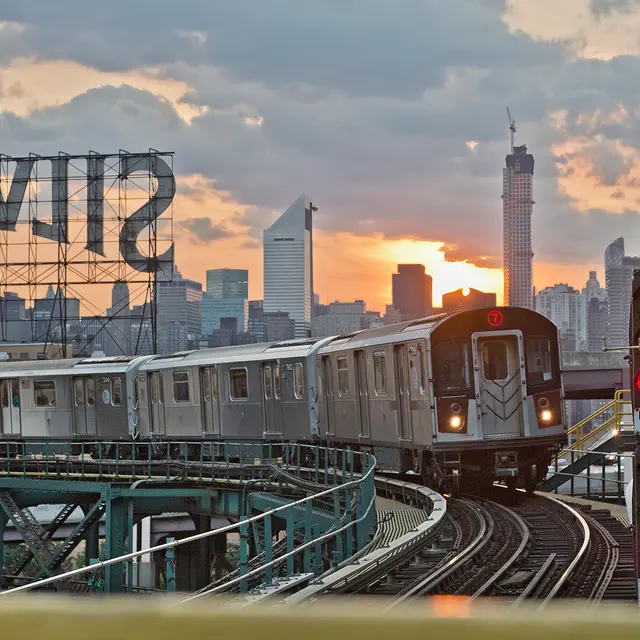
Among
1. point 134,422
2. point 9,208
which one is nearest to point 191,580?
point 134,422

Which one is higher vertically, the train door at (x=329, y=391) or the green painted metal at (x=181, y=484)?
the train door at (x=329, y=391)

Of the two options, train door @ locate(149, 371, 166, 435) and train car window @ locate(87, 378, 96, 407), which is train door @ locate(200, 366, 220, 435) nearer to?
train door @ locate(149, 371, 166, 435)

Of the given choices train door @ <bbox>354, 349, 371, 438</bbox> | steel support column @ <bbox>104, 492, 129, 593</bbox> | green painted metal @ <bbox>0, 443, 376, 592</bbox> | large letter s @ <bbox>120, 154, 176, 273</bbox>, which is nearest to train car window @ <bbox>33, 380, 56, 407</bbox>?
green painted metal @ <bbox>0, 443, 376, 592</bbox>

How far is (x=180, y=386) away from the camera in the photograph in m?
32.5

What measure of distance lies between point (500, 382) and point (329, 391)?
6429mm

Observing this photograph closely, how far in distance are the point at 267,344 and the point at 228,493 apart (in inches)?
158

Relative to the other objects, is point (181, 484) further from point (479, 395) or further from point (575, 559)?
point (575, 559)

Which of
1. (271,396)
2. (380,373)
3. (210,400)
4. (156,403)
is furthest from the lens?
(156,403)

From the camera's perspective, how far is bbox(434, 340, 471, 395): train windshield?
19812 mm

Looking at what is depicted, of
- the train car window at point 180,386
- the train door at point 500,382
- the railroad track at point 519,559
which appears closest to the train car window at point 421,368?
the train door at point 500,382

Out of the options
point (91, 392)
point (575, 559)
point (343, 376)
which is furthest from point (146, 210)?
point (575, 559)

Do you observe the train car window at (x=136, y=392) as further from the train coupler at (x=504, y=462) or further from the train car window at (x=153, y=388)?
the train coupler at (x=504, y=462)

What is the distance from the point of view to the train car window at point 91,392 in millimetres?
35781

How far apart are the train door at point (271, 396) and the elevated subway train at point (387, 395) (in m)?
0.04
